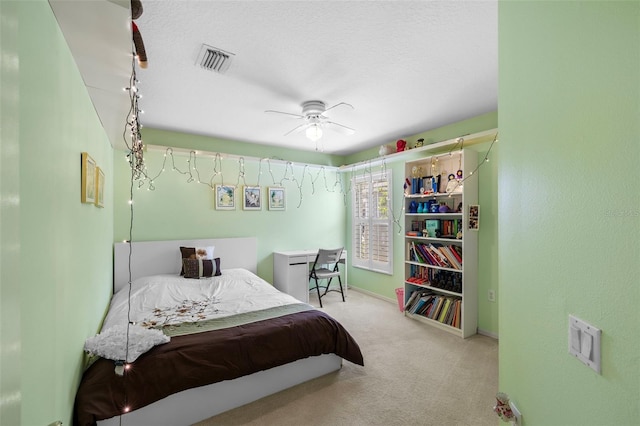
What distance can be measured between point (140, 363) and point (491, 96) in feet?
11.4

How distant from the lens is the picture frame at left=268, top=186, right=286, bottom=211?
4.58 m

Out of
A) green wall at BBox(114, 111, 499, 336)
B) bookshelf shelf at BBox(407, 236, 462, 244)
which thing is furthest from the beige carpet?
bookshelf shelf at BBox(407, 236, 462, 244)

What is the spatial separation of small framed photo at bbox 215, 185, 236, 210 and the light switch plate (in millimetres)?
4024

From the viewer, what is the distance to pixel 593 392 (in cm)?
63

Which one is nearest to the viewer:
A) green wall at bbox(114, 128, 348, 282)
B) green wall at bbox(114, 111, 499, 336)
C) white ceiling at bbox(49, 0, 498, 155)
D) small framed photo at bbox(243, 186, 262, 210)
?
white ceiling at bbox(49, 0, 498, 155)

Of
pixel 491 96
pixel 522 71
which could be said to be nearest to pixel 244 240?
pixel 491 96

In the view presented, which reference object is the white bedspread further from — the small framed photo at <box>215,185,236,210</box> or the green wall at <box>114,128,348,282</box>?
the small framed photo at <box>215,185,236,210</box>

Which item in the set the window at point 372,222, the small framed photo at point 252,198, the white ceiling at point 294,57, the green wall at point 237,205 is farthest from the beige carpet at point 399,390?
the small framed photo at point 252,198

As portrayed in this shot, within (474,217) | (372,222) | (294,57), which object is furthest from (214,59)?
(372,222)

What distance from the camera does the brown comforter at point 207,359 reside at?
62.6 inches

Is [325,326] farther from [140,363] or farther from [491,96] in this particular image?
[491,96]

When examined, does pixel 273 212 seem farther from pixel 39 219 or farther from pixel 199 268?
pixel 39 219

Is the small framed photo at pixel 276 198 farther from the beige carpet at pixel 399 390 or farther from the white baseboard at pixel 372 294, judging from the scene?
the beige carpet at pixel 399 390

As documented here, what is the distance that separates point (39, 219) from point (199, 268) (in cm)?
268
